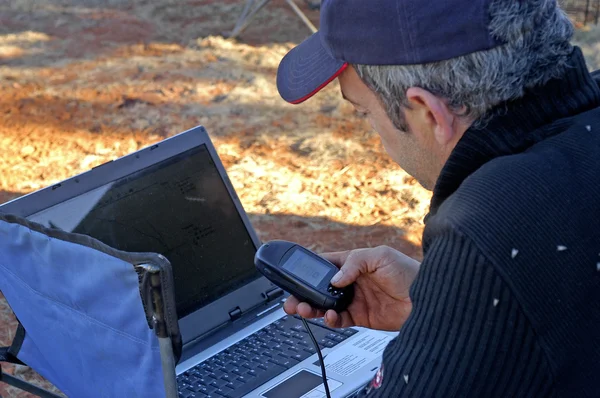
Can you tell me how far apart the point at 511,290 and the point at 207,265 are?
49.5 inches

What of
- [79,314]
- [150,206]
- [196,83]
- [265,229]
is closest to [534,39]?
[79,314]

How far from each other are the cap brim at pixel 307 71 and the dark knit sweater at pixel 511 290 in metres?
0.48

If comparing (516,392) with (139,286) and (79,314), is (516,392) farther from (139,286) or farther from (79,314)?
(79,314)

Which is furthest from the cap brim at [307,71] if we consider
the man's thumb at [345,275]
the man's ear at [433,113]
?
the man's thumb at [345,275]

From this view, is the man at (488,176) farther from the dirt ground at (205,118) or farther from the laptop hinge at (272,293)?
the dirt ground at (205,118)

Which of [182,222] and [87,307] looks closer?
[87,307]

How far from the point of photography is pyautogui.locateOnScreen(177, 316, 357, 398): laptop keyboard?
2049 mm

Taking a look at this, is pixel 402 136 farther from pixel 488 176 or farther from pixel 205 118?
pixel 205 118

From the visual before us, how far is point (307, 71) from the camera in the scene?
1.81 m

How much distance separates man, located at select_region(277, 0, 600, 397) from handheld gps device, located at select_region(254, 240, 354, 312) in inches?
17.6

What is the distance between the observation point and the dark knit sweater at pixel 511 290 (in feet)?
3.98

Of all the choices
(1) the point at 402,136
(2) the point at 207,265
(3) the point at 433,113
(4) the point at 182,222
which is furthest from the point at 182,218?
(3) the point at 433,113

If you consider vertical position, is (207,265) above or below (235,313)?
above

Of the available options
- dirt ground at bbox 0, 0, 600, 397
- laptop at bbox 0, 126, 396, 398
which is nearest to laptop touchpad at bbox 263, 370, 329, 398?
laptop at bbox 0, 126, 396, 398
